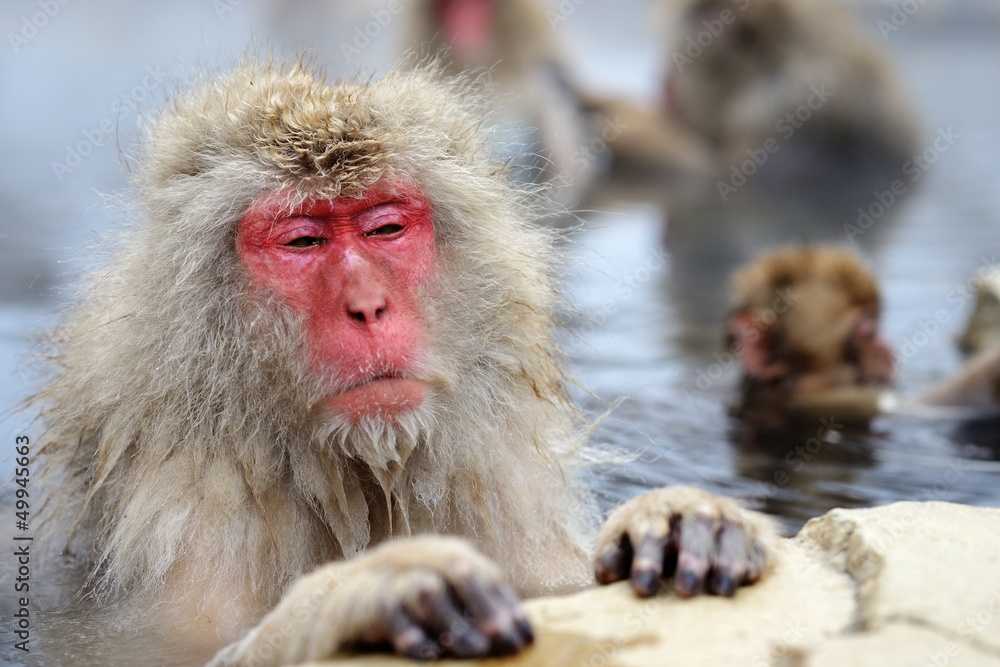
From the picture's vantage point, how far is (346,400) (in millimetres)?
3078

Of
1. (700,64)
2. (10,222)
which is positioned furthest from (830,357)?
(700,64)

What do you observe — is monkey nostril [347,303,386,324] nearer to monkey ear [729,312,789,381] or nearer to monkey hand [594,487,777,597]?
monkey hand [594,487,777,597]

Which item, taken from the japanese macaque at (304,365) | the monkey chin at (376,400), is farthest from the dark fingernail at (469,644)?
the monkey chin at (376,400)

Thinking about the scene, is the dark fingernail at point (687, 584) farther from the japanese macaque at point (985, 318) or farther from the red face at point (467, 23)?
the red face at point (467, 23)

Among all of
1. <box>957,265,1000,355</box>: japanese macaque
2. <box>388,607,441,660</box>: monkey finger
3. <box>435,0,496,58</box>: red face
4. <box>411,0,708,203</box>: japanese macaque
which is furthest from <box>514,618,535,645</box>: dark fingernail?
<box>435,0,496,58</box>: red face

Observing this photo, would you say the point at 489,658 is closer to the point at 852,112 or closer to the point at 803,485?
the point at 803,485

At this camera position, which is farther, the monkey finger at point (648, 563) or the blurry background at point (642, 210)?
the blurry background at point (642, 210)

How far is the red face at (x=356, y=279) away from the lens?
3.07 meters

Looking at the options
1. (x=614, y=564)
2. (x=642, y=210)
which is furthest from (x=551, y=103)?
(x=614, y=564)

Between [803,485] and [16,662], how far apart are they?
3.17 meters

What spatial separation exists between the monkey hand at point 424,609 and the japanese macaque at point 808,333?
4281 mm

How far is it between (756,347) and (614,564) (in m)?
4.10

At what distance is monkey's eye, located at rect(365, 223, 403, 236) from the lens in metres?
3.28

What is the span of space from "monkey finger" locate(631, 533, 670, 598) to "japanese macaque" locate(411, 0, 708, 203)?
969cm
